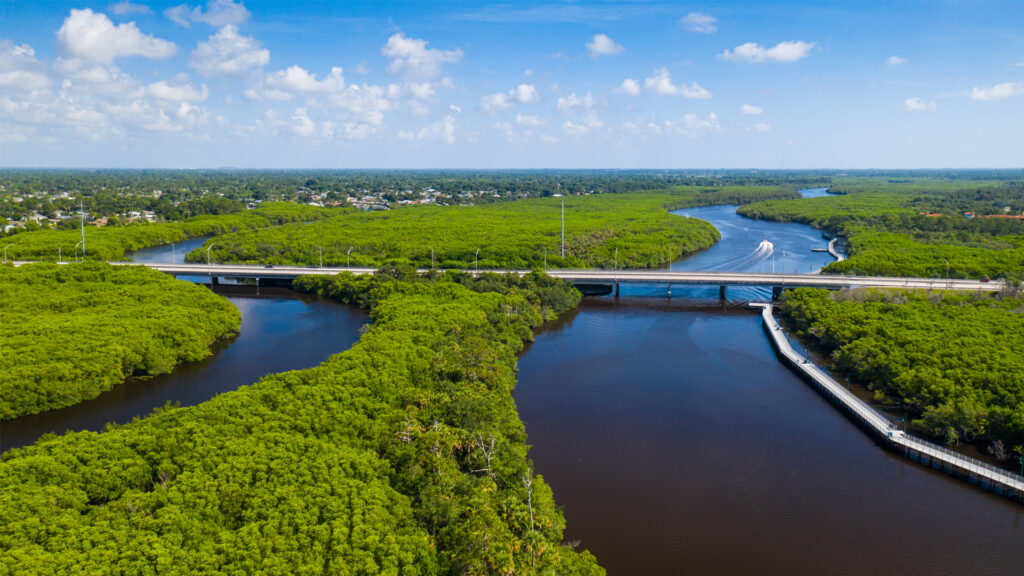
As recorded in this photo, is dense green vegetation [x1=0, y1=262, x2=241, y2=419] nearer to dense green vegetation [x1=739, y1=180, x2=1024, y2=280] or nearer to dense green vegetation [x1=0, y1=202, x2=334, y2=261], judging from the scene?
dense green vegetation [x1=0, y1=202, x2=334, y2=261]

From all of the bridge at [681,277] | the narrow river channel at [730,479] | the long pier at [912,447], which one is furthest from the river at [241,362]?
the long pier at [912,447]

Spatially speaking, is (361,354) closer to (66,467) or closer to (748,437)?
(66,467)

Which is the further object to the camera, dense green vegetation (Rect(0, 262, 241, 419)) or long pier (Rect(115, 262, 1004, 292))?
long pier (Rect(115, 262, 1004, 292))

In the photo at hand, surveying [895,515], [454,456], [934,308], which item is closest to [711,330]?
[934,308]

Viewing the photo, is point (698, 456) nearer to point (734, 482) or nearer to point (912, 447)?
point (734, 482)

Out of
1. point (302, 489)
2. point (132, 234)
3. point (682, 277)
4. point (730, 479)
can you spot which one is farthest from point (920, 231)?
point (132, 234)

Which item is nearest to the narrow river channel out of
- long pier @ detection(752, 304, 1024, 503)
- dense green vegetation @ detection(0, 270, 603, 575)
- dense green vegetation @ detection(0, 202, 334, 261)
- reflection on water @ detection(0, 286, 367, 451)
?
long pier @ detection(752, 304, 1024, 503)

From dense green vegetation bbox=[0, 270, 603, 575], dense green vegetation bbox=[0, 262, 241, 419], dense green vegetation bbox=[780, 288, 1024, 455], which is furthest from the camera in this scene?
dense green vegetation bbox=[0, 262, 241, 419]
